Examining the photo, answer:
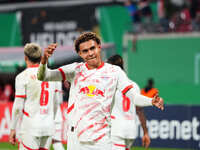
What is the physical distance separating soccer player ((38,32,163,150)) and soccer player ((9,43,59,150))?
1868 millimetres

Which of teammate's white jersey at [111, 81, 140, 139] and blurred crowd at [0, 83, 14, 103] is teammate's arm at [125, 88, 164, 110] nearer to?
teammate's white jersey at [111, 81, 140, 139]

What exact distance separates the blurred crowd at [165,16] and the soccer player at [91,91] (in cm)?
1596

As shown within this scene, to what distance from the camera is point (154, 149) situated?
1366 cm

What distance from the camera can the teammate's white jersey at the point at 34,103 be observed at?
22.7 feet

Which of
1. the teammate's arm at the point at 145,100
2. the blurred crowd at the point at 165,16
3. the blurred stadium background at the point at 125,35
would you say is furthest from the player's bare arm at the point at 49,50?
the blurred crowd at the point at 165,16

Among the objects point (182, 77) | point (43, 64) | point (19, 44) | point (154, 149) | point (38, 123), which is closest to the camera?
point (43, 64)

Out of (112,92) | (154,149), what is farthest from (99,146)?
(154,149)

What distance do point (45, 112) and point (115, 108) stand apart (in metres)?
1.02

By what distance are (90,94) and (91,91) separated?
32 mm

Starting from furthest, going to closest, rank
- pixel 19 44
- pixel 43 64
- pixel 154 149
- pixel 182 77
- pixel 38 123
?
pixel 19 44 < pixel 182 77 < pixel 154 149 < pixel 38 123 < pixel 43 64

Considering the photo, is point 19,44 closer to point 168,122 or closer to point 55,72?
point 168,122

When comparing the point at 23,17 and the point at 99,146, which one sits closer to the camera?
the point at 99,146

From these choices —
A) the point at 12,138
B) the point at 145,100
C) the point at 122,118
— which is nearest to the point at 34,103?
the point at 12,138

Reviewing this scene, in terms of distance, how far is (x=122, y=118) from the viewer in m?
7.31
